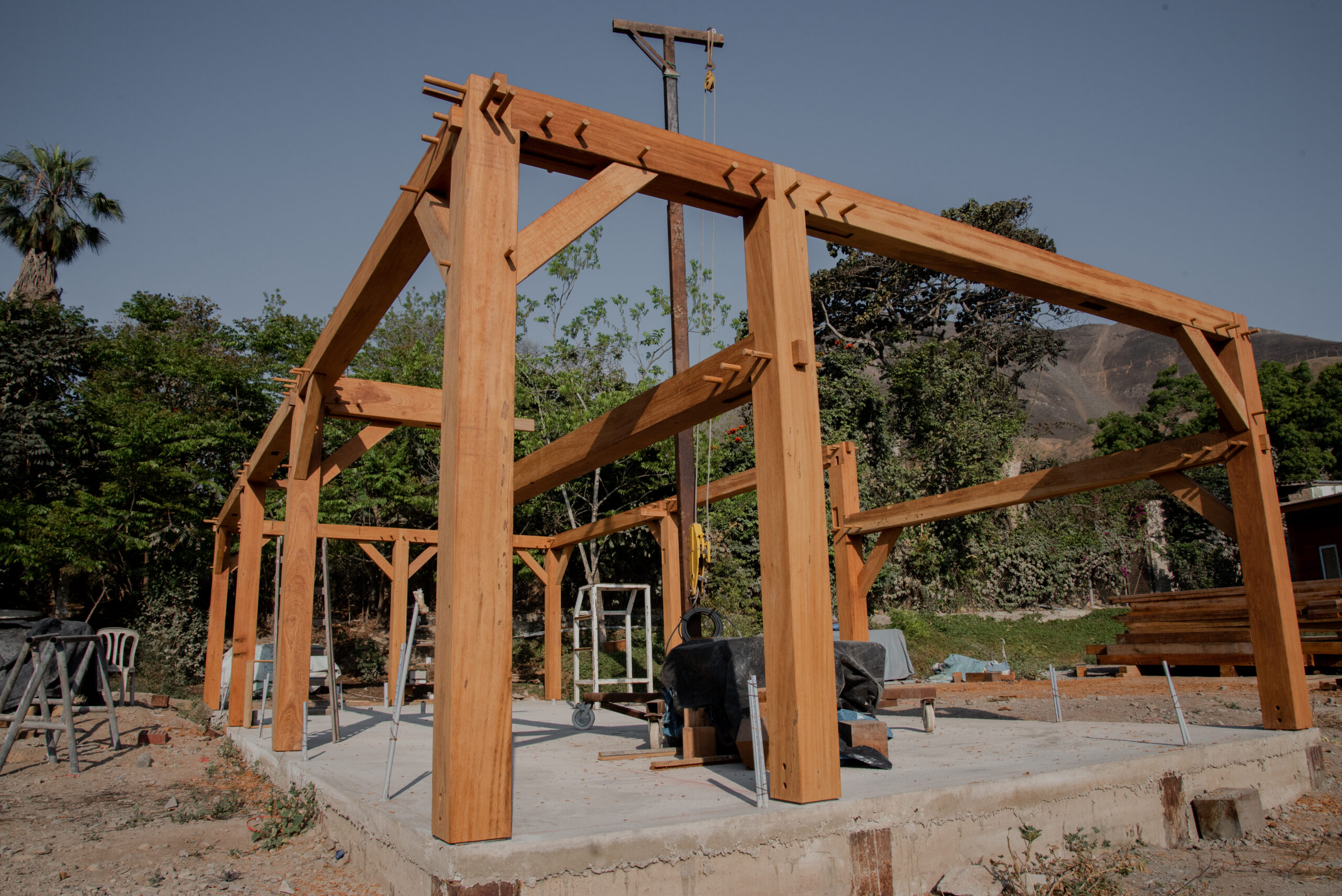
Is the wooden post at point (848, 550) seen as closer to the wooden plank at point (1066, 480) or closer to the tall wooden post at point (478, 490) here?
the wooden plank at point (1066, 480)

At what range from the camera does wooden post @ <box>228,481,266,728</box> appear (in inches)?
293

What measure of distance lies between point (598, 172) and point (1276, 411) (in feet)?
104

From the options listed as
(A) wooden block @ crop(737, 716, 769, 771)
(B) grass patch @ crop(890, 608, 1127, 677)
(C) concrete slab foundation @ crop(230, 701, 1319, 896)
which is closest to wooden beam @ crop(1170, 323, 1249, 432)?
(C) concrete slab foundation @ crop(230, 701, 1319, 896)

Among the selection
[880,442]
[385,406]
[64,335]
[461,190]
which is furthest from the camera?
[880,442]

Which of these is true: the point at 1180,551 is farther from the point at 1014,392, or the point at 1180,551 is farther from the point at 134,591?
the point at 134,591

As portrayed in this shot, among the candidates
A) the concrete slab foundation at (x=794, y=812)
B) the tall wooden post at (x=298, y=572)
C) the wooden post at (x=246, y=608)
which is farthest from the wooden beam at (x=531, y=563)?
the concrete slab foundation at (x=794, y=812)

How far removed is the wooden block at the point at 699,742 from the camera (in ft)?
16.1

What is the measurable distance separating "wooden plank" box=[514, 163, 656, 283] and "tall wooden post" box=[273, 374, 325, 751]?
3.46 meters

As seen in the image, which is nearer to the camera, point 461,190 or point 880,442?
point 461,190

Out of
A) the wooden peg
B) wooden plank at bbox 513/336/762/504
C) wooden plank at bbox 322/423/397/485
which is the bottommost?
wooden plank at bbox 513/336/762/504

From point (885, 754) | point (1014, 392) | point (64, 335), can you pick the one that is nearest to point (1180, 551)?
point (1014, 392)

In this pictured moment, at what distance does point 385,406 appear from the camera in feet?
22.7

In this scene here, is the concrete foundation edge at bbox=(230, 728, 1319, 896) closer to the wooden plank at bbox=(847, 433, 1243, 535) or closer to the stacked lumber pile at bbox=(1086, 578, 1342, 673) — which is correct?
the wooden plank at bbox=(847, 433, 1243, 535)

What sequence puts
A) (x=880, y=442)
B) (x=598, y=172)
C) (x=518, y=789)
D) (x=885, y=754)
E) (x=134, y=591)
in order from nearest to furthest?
(x=598, y=172)
(x=518, y=789)
(x=885, y=754)
(x=134, y=591)
(x=880, y=442)
